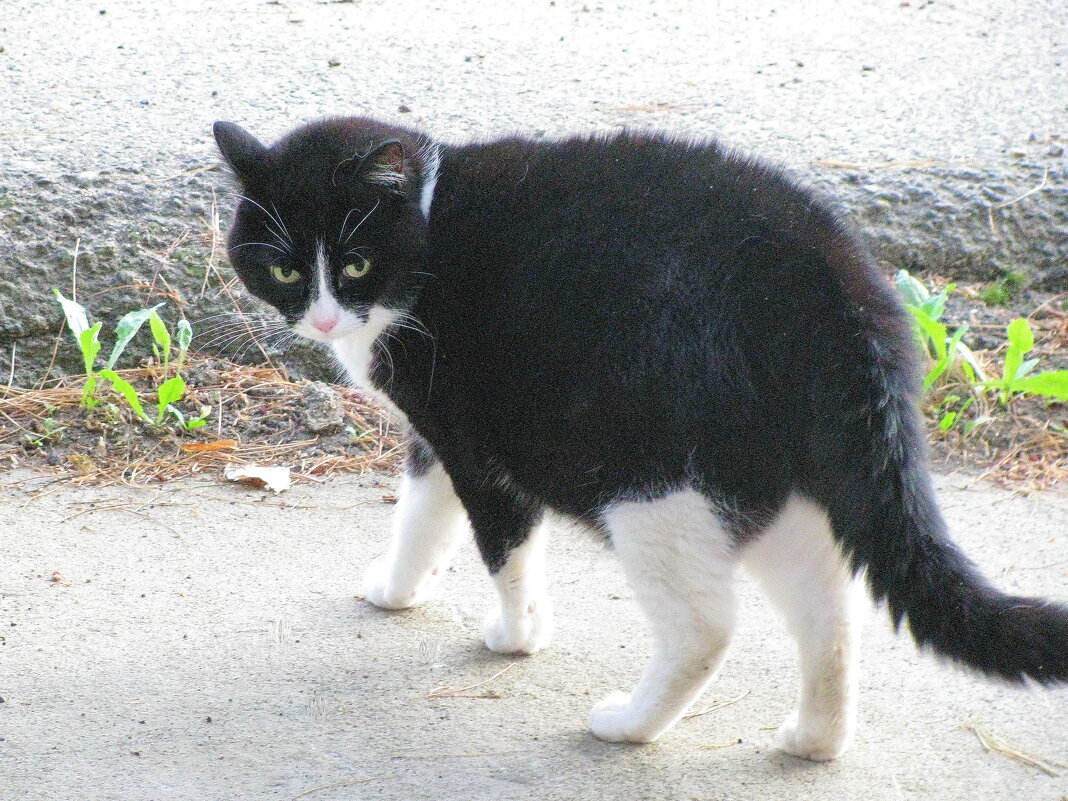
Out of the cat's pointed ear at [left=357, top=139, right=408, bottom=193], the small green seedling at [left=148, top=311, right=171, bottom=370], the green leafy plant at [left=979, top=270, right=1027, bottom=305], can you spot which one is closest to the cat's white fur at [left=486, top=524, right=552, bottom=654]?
the cat's pointed ear at [left=357, top=139, right=408, bottom=193]

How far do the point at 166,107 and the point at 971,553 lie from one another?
11.3ft

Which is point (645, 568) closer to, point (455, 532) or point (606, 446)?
point (606, 446)

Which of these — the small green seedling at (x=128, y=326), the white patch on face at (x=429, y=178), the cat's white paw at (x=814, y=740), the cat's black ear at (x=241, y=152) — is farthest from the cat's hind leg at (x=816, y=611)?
the small green seedling at (x=128, y=326)

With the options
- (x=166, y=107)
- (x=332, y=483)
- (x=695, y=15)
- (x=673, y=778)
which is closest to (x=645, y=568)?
(x=673, y=778)

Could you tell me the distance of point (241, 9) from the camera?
18.6ft

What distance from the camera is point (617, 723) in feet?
7.16

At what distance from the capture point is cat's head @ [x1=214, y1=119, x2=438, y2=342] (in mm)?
2279

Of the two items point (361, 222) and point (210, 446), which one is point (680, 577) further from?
point (210, 446)

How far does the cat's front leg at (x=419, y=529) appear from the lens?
8.51ft

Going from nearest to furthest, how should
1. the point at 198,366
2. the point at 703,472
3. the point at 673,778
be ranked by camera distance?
1. the point at 703,472
2. the point at 673,778
3. the point at 198,366

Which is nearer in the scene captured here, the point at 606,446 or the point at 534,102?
the point at 606,446

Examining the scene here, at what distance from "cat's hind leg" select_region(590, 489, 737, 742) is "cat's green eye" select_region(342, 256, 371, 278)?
730mm

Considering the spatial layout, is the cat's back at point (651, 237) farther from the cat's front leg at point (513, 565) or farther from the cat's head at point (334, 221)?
the cat's front leg at point (513, 565)

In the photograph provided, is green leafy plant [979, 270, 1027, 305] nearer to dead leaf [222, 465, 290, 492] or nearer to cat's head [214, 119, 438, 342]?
cat's head [214, 119, 438, 342]
